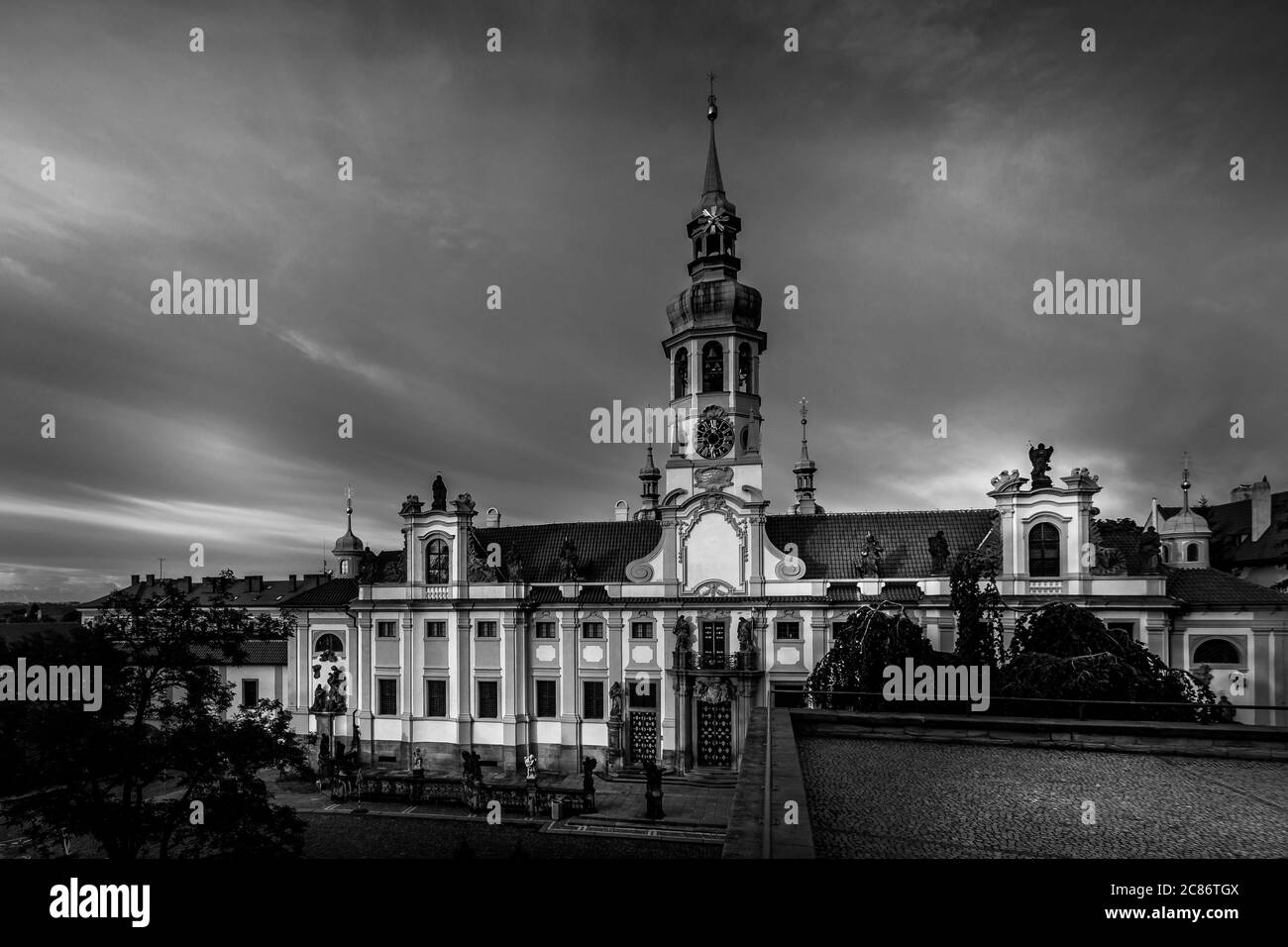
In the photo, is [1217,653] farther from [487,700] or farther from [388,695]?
[388,695]

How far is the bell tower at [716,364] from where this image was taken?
122 ft

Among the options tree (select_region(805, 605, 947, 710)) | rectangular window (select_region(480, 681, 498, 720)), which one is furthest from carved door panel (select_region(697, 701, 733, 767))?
rectangular window (select_region(480, 681, 498, 720))

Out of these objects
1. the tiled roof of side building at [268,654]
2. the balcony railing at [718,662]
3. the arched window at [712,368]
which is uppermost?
Answer: the arched window at [712,368]

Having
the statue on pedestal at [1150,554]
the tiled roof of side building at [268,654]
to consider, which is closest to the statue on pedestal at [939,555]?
the statue on pedestal at [1150,554]

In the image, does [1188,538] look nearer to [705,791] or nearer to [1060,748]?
[705,791]

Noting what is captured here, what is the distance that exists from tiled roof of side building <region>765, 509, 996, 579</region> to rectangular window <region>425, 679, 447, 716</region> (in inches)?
726

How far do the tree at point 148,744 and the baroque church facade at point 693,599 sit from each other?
1854 centimetres

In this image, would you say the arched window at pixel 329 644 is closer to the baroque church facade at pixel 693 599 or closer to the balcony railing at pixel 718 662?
the baroque church facade at pixel 693 599

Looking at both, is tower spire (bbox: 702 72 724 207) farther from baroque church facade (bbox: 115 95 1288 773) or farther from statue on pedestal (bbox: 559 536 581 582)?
statue on pedestal (bbox: 559 536 581 582)

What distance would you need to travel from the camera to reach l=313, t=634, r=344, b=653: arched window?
38.9 metres

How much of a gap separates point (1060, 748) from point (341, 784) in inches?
1087

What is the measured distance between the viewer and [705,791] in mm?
30219

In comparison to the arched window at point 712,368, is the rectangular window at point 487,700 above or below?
below
